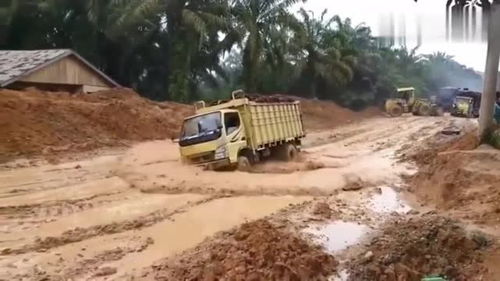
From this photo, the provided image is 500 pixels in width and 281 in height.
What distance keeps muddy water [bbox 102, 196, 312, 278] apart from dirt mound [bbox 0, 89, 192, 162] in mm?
9484

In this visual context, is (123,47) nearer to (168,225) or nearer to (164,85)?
(164,85)

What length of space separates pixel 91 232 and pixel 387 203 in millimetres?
6198

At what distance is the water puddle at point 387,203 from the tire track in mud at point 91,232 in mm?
3919

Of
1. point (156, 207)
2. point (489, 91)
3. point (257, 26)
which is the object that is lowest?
point (156, 207)

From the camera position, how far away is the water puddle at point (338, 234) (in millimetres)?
9109

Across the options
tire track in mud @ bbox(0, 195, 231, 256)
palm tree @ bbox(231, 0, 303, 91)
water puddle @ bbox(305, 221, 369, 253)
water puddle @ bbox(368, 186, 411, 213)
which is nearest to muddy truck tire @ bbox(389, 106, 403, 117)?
palm tree @ bbox(231, 0, 303, 91)

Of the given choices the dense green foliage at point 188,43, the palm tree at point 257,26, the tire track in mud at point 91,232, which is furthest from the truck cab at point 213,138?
the palm tree at point 257,26

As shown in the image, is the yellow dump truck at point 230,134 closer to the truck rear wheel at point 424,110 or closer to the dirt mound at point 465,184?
the dirt mound at point 465,184

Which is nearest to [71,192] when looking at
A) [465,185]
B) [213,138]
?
[213,138]

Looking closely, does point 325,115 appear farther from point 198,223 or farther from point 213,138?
point 198,223

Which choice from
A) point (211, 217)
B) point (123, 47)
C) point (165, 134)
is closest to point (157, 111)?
point (165, 134)

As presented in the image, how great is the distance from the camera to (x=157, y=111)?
28938 mm

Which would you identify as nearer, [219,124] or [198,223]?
[198,223]

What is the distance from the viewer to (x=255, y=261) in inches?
288
